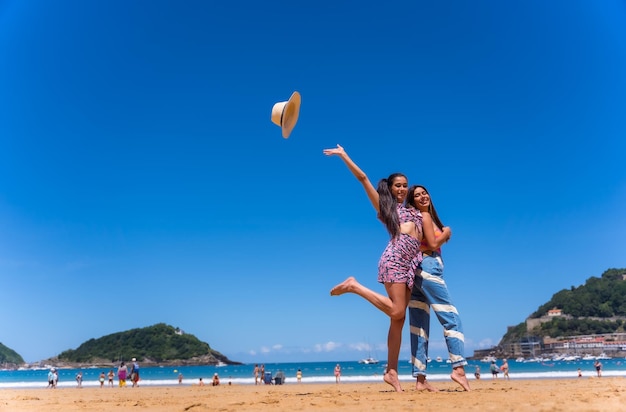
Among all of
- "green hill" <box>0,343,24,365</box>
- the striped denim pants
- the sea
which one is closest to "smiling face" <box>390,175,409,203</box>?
the striped denim pants

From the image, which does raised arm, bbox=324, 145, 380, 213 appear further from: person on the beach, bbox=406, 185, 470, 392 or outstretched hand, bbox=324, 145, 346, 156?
person on the beach, bbox=406, 185, 470, 392

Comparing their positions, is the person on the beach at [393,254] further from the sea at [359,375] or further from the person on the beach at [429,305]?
the sea at [359,375]

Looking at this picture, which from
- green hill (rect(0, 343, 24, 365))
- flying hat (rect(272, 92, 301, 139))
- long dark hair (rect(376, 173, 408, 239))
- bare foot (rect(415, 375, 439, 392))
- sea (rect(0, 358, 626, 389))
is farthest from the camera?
green hill (rect(0, 343, 24, 365))

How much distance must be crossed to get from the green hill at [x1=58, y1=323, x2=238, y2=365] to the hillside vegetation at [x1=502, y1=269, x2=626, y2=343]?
7754cm

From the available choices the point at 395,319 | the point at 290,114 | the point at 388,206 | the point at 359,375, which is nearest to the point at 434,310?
the point at 395,319

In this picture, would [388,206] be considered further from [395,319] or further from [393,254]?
[395,319]

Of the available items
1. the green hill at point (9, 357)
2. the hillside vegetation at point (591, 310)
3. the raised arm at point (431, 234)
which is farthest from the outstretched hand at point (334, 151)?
the green hill at point (9, 357)

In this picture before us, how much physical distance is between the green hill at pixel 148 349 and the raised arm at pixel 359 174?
415 feet

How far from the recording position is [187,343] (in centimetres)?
13162

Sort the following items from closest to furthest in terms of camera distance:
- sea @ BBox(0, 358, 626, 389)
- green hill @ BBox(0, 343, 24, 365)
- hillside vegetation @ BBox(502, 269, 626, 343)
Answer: sea @ BBox(0, 358, 626, 389) → hillside vegetation @ BBox(502, 269, 626, 343) → green hill @ BBox(0, 343, 24, 365)

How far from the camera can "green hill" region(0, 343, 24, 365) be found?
398ft

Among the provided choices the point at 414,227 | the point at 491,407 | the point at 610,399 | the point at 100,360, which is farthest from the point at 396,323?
the point at 100,360

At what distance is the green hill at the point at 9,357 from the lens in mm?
121219

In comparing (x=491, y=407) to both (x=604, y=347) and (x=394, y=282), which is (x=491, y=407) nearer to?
(x=394, y=282)
